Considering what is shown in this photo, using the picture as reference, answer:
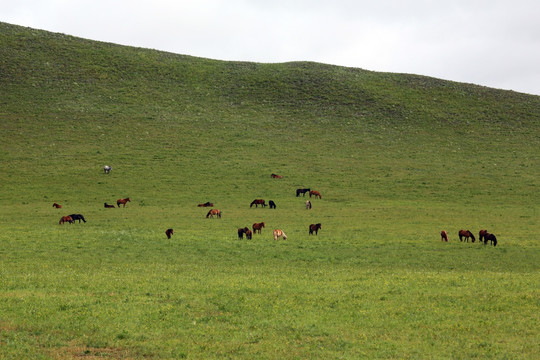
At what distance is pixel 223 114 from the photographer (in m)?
80.0

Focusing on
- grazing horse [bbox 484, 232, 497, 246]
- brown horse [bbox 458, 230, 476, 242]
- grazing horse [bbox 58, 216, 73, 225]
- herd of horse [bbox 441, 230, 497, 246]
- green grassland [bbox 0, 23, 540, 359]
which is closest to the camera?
green grassland [bbox 0, 23, 540, 359]

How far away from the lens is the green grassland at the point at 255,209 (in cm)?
1321

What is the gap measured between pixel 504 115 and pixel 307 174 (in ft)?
148

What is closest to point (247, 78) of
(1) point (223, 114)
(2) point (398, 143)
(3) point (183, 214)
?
(1) point (223, 114)

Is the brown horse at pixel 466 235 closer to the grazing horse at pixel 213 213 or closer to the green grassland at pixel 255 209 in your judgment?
the green grassland at pixel 255 209

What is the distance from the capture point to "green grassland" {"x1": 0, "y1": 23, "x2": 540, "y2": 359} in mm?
13211

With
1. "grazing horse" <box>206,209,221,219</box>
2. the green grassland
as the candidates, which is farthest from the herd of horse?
"grazing horse" <box>206,209,221,219</box>

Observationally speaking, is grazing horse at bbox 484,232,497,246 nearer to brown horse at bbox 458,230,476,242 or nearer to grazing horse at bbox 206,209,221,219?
brown horse at bbox 458,230,476,242

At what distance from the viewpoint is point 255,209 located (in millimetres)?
43125

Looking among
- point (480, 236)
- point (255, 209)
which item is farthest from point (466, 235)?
point (255, 209)

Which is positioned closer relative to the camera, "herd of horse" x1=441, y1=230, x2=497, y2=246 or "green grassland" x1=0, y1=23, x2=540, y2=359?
"green grassland" x1=0, y1=23, x2=540, y2=359

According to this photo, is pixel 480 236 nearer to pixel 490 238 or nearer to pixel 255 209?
pixel 490 238

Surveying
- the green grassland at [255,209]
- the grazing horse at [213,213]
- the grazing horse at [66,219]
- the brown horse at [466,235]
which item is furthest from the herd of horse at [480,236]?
the grazing horse at [66,219]

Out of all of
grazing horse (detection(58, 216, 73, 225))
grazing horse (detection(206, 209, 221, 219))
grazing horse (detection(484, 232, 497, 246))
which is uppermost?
grazing horse (detection(206, 209, 221, 219))
